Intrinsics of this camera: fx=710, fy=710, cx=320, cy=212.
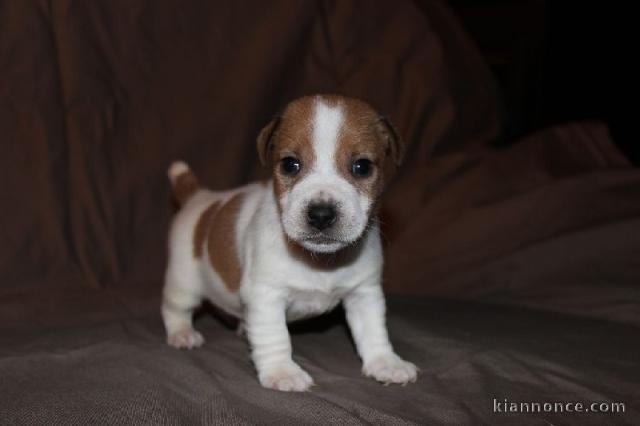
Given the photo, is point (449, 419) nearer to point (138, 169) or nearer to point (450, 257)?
point (450, 257)

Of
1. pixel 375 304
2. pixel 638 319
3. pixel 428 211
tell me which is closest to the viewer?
pixel 375 304

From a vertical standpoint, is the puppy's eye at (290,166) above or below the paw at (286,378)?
above

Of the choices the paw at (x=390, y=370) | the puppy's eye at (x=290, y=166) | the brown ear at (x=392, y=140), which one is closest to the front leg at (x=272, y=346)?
the paw at (x=390, y=370)

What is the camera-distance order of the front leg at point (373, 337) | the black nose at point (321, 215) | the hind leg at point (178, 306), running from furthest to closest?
the hind leg at point (178, 306)
the front leg at point (373, 337)
the black nose at point (321, 215)

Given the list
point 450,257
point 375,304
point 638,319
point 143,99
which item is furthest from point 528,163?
point 143,99

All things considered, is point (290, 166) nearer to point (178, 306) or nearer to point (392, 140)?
point (392, 140)

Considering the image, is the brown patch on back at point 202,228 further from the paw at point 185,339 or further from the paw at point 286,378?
the paw at point 286,378
